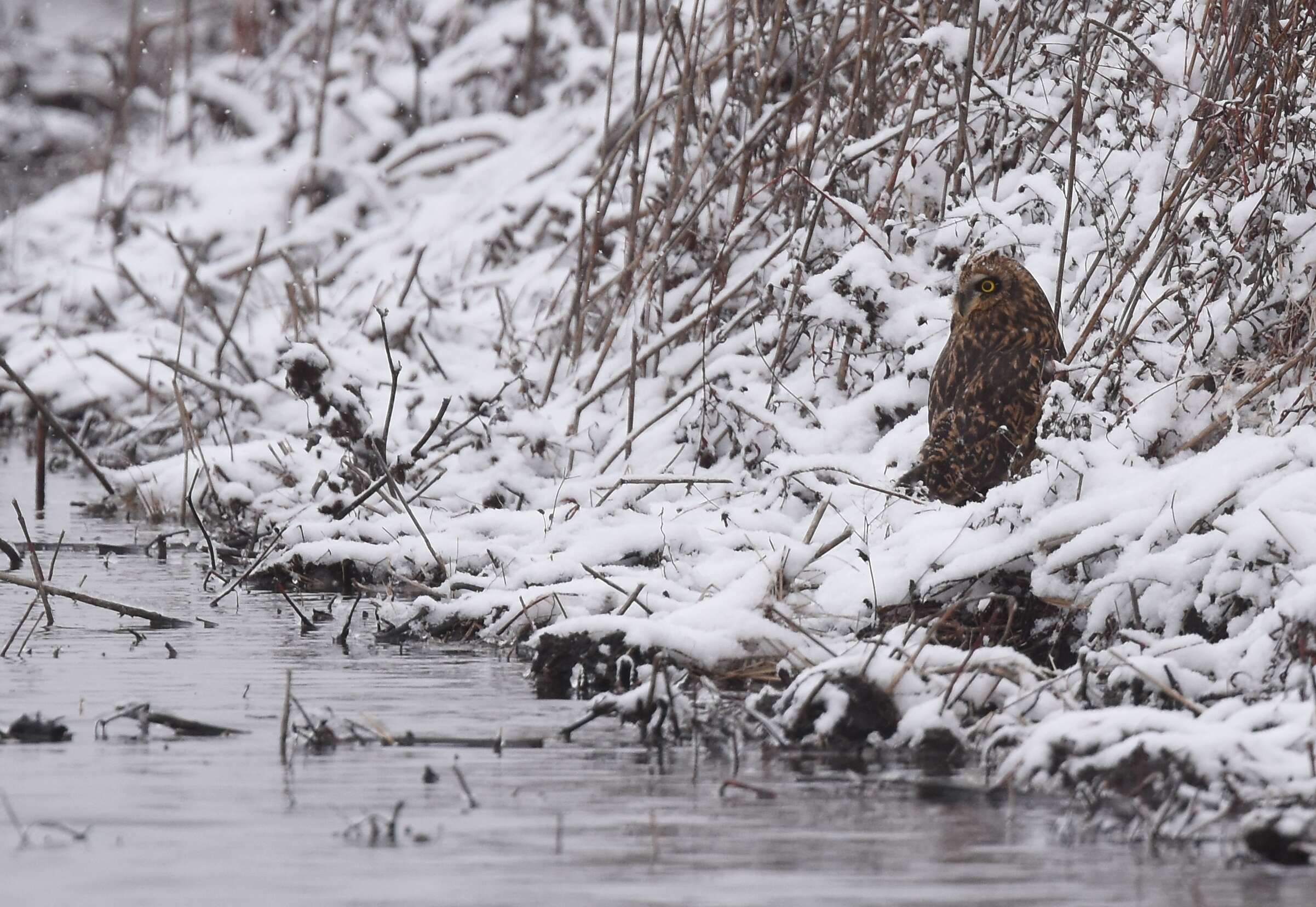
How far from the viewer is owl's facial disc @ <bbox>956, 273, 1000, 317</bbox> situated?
21.0 ft

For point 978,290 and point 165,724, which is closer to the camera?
point 165,724

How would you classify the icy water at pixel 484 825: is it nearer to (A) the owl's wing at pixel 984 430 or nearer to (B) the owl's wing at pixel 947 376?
(A) the owl's wing at pixel 984 430

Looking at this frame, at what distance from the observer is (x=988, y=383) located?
Result: 6281mm

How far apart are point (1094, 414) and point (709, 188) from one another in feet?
9.71

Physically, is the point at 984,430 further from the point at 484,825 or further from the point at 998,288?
the point at 484,825

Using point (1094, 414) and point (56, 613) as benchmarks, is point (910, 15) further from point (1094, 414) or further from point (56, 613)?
point (56, 613)

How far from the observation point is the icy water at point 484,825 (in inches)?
132

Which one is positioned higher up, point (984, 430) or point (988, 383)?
point (988, 383)

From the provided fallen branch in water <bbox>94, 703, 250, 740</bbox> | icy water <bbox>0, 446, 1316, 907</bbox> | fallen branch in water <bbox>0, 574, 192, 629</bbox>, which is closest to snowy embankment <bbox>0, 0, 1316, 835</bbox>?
icy water <bbox>0, 446, 1316, 907</bbox>

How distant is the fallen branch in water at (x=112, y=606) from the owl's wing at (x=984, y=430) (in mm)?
2219

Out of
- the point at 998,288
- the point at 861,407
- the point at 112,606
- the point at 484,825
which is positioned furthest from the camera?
the point at 861,407

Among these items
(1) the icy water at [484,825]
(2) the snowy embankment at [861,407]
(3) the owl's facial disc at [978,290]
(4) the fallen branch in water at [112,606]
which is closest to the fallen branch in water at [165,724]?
(1) the icy water at [484,825]

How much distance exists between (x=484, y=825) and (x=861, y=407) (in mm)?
3959

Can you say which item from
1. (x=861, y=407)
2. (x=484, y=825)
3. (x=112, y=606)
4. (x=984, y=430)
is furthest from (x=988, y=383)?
(x=484, y=825)
